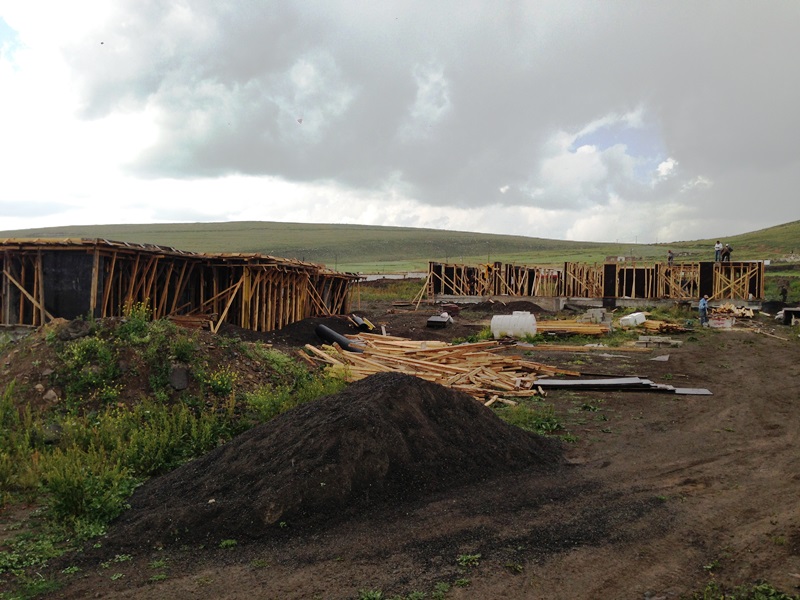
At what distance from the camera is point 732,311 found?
30688mm

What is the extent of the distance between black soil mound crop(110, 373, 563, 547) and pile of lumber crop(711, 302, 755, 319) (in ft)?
82.2

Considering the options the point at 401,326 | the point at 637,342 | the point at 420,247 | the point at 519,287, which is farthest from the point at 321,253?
the point at 637,342

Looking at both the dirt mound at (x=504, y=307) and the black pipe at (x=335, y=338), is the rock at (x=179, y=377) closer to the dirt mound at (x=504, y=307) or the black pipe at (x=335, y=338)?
the black pipe at (x=335, y=338)

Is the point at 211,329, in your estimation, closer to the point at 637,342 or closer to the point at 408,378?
the point at 408,378

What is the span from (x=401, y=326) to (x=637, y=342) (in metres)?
8.84

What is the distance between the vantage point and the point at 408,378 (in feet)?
27.2

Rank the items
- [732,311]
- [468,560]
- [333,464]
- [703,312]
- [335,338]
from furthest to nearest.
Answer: [732,311], [703,312], [335,338], [333,464], [468,560]

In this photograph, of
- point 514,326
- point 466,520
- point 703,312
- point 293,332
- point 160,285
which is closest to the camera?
point 466,520

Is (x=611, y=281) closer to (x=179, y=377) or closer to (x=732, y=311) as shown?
(x=732, y=311)

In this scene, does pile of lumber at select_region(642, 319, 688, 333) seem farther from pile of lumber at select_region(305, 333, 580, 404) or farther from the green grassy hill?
the green grassy hill

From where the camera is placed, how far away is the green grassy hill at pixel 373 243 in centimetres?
8550

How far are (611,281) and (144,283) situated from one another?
1031 inches

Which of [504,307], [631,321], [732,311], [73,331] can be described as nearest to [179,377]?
[73,331]

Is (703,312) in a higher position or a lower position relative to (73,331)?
lower
